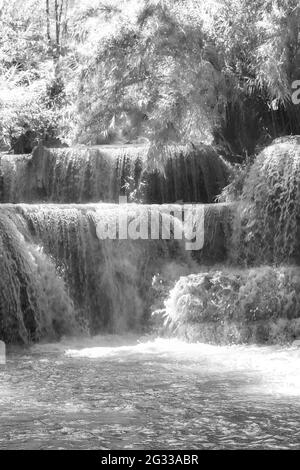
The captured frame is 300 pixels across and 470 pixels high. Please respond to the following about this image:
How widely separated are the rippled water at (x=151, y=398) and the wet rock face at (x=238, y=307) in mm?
529

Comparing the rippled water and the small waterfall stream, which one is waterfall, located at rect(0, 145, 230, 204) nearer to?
the small waterfall stream

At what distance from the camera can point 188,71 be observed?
12.0 metres

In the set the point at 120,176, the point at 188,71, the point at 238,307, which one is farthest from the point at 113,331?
the point at 120,176

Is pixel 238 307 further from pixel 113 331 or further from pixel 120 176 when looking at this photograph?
pixel 120 176

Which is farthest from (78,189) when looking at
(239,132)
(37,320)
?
(37,320)

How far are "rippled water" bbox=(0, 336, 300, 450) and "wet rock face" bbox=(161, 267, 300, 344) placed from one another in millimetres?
529

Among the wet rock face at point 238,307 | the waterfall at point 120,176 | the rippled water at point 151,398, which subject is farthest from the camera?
the waterfall at point 120,176

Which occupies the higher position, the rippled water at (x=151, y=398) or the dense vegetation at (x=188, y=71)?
the dense vegetation at (x=188, y=71)

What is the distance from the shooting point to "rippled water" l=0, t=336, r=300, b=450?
190 inches

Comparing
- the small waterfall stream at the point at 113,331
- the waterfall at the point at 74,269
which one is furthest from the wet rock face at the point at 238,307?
the waterfall at the point at 74,269

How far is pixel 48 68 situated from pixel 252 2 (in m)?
10.1

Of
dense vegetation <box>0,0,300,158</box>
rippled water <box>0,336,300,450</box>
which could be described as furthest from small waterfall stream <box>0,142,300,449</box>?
dense vegetation <box>0,0,300,158</box>

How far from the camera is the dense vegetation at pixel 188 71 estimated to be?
11.6 m

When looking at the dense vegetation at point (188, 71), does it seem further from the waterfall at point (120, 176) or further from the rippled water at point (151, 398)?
the rippled water at point (151, 398)
